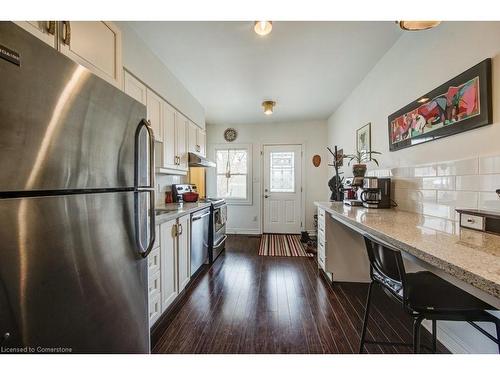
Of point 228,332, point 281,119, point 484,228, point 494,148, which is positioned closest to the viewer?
point 484,228

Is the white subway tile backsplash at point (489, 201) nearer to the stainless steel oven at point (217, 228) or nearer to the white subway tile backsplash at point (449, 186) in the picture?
the white subway tile backsplash at point (449, 186)

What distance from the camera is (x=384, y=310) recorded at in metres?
1.97

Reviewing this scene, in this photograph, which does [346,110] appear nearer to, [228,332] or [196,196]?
[196,196]

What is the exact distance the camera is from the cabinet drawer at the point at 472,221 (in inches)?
42.8

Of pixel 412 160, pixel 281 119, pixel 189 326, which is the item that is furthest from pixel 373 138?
pixel 189 326

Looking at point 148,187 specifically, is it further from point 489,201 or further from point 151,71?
point 489,201

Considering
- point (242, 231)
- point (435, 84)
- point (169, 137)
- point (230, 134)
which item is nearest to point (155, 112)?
point (169, 137)

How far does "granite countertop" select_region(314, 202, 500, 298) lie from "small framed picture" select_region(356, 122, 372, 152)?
171cm

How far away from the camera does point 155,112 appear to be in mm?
2305

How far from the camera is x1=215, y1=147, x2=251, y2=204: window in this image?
5051 millimetres

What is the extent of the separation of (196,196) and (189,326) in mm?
1870

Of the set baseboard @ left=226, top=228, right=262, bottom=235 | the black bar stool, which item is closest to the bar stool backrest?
the black bar stool

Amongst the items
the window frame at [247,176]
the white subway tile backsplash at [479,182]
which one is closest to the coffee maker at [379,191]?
the white subway tile backsplash at [479,182]

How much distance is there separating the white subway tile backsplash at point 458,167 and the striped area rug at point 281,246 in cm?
232
